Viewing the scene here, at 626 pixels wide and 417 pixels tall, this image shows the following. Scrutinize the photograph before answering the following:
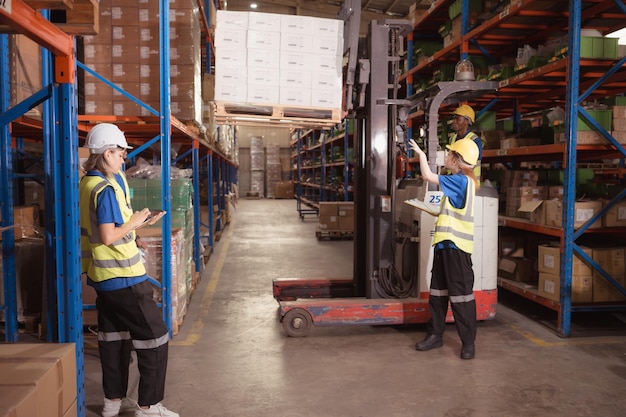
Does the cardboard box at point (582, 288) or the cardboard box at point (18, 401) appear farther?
the cardboard box at point (582, 288)

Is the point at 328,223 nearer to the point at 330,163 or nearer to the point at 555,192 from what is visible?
the point at 330,163

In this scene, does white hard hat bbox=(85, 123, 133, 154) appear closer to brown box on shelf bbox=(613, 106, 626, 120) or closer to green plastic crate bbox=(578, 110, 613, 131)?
green plastic crate bbox=(578, 110, 613, 131)

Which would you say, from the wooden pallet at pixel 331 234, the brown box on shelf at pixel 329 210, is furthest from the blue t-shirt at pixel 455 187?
the brown box on shelf at pixel 329 210

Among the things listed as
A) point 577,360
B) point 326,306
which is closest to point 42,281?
point 326,306

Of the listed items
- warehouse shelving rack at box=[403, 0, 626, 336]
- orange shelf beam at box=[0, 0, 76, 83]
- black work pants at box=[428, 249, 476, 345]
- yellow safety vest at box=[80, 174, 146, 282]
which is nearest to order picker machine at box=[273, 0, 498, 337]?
black work pants at box=[428, 249, 476, 345]

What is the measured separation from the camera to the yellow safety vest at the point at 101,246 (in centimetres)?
319

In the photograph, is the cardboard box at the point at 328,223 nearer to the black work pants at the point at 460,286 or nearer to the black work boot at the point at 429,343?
the black work boot at the point at 429,343

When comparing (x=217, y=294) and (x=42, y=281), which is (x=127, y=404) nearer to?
(x=42, y=281)

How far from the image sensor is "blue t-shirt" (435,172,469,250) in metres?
4.44

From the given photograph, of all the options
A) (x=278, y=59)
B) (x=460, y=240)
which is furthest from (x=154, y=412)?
(x=278, y=59)

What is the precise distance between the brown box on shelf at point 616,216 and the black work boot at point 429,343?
2.30m

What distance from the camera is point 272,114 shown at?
4.75m

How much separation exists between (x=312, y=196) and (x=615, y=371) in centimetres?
1925

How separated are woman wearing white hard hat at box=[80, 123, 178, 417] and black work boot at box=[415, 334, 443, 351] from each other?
7.88 feet
